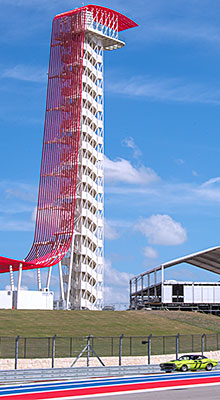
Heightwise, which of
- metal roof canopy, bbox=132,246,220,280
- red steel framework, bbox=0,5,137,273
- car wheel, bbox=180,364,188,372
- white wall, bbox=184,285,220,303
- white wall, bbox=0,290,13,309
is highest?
red steel framework, bbox=0,5,137,273

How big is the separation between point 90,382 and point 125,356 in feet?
34.6

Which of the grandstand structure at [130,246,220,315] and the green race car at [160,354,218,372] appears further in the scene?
the grandstand structure at [130,246,220,315]

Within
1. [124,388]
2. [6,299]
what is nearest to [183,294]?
[6,299]

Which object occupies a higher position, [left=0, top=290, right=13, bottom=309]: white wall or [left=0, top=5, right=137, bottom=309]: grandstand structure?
[left=0, top=5, right=137, bottom=309]: grandstand structure

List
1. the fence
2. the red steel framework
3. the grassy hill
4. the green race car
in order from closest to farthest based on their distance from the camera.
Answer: the green race car → the fence → the grassy hill → the red steel framework

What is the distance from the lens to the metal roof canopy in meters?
93.2

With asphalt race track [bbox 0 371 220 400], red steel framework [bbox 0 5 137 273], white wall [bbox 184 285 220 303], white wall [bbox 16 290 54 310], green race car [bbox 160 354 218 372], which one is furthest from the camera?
white wall [bbox 184 285 220 303]

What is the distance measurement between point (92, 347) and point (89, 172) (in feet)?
151

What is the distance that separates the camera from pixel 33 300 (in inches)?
2625

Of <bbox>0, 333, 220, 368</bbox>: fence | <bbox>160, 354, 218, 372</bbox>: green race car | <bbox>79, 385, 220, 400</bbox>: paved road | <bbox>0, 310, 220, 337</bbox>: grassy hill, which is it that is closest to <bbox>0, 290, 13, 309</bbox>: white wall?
<bbox>0, 310, 220, 337</bbox>: grassy hill

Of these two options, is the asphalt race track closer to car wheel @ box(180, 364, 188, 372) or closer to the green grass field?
car wheel @ box(180, 364, 188, 372)

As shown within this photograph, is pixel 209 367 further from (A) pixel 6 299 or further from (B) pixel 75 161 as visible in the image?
(B) pixel 75 161

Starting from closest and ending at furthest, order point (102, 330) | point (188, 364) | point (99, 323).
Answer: point (188, 364) → point (102, 330) → point (99, 323)

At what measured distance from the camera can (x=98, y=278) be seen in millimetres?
84375
